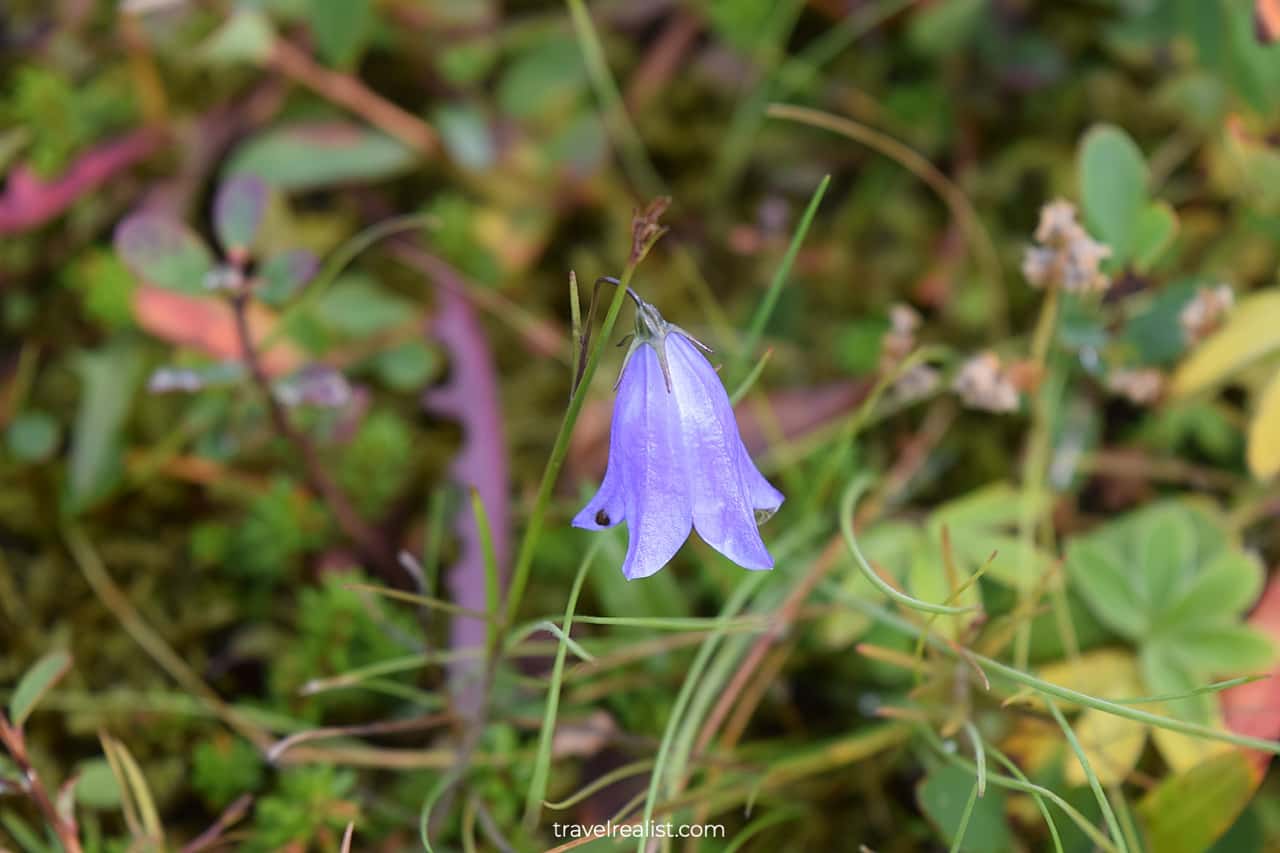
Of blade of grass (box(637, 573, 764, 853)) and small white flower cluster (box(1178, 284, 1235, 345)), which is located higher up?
small white flower cluster (box(1178, 284, 1235, 345))

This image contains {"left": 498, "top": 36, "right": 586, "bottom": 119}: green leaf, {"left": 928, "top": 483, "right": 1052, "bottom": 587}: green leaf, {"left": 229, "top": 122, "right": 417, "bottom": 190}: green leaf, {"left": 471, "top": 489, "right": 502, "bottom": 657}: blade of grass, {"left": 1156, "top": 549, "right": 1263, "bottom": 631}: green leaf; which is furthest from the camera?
{"left": 498, "top": 36, "right": 586, "bottom": 119}: green leaf

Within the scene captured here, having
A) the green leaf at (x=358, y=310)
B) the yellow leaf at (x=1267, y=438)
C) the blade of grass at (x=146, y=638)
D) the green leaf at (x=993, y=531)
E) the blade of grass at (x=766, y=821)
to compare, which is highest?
the green leaf at (x=358, y=310)

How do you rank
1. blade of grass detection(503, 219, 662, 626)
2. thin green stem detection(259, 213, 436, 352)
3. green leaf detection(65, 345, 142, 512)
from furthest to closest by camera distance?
green leaf detection(65, 345, 142, 512)
thin green stem detection(259, 213, 436, 352)
blade of grass detection(503, 219, 662, 626)

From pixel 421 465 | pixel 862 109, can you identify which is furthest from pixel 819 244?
pixel 421 465

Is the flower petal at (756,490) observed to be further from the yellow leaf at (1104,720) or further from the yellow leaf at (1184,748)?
the yellow leaf at (1184,748)

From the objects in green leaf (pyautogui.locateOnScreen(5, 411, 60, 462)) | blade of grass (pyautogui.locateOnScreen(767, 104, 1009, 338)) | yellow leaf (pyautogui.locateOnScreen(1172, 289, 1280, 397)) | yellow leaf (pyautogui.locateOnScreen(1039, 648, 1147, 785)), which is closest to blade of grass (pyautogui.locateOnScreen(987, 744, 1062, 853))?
yellow leaf (pyautogui.locateOnScreen(1039, 648, 1147, 785))

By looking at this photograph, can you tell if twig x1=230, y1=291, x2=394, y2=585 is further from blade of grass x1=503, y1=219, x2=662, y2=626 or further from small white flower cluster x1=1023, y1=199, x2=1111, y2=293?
small white flower cluster x1=1023, y1=199, x2=1111, y2=293

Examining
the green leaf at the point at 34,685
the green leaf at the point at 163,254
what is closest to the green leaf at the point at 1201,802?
the green leaf at the point at 34,685
